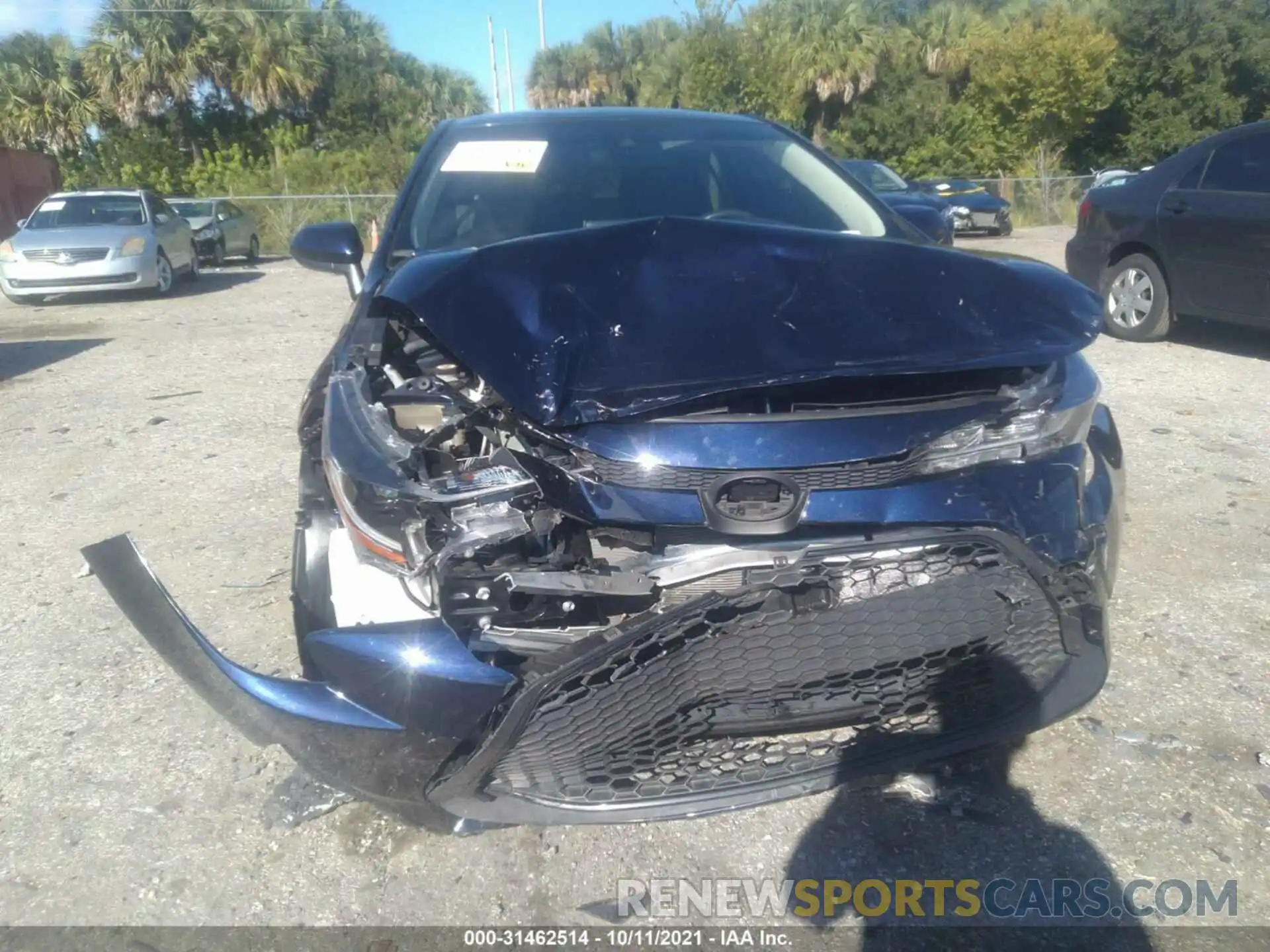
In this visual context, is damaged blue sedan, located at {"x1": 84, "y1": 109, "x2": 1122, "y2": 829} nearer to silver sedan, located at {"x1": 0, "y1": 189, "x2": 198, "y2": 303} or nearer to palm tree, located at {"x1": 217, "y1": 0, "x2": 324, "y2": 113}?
silver sedan, located at {"x1": 0, "y1": 189, "x2": 198, "y2": 303}

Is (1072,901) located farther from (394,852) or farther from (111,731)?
(111,731)

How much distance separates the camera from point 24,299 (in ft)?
43.7

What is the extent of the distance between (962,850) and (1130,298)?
682 cm

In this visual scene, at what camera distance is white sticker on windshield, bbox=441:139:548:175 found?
3.78 meters

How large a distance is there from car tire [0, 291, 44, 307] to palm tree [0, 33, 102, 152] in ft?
60.2

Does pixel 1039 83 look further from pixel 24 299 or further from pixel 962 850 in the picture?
pixel 962 850

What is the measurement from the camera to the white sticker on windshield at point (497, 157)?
378 centimetres

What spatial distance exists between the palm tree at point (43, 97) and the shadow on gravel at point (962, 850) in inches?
1282

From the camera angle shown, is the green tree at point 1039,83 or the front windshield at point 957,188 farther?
the green tree at point 1039,83

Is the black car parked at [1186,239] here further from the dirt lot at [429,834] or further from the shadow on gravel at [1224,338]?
the dirt lot at [429,834]

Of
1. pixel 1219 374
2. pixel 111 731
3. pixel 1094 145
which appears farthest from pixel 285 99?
pixel 111 731

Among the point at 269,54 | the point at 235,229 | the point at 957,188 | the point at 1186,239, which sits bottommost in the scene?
the point at 957,188

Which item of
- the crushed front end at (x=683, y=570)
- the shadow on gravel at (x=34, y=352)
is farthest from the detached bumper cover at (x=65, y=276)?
the crushed front end at (x=683, y=570)

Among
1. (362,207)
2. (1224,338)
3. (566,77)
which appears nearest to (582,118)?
(1224,338)
